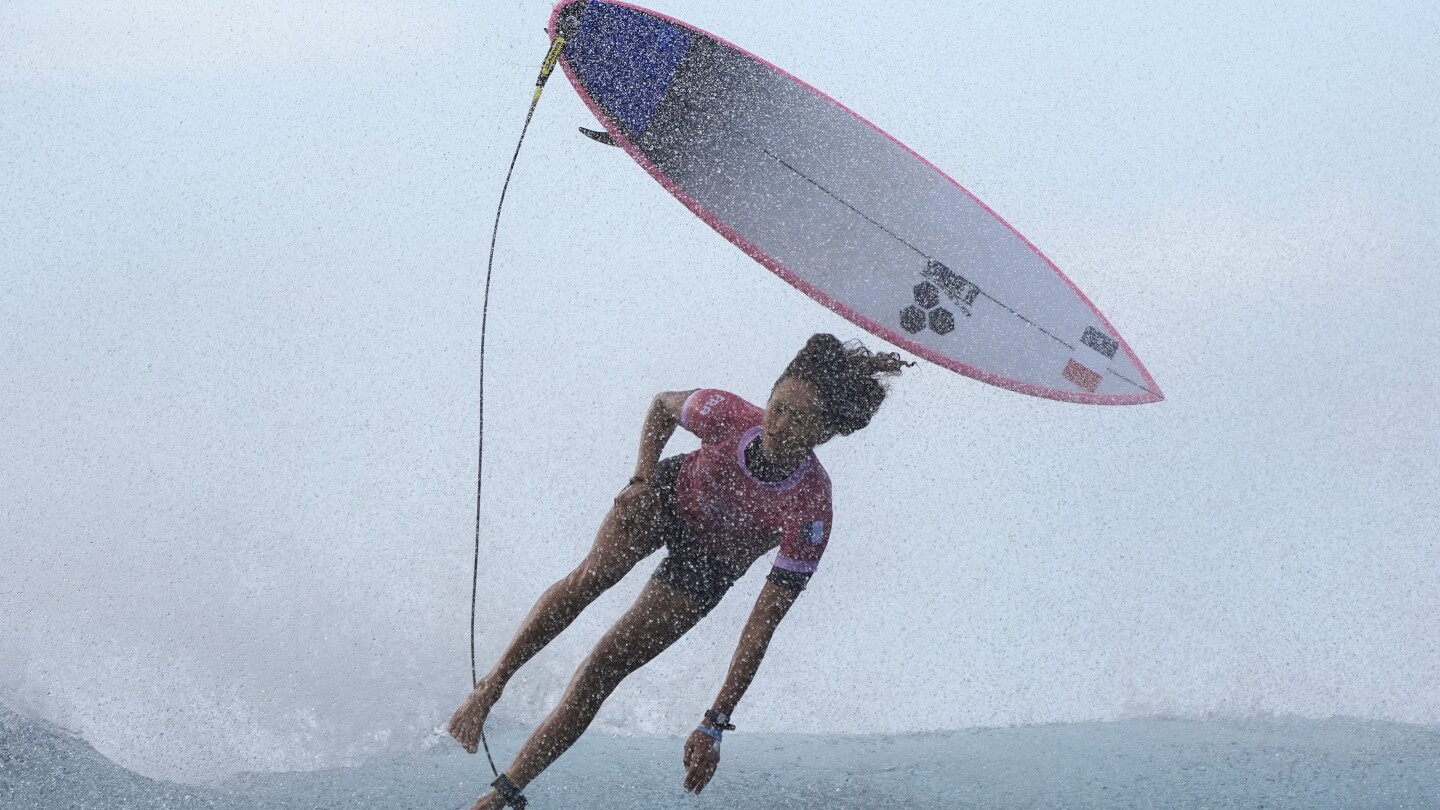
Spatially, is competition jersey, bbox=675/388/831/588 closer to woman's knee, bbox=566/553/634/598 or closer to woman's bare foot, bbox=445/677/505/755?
woman's knee, bbox=566/553/634/598

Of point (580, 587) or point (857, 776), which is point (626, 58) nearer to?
point (580, 587)

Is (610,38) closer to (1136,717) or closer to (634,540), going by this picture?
(634,540)

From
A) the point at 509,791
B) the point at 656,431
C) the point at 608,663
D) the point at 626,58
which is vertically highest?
the point at 626,58

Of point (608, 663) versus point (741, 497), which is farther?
point (608, 663)

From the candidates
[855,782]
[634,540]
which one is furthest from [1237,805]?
[634,540]

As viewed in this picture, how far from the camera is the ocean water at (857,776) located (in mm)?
5301

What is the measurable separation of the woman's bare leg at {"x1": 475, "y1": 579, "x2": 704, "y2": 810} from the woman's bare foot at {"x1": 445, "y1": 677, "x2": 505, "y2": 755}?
0.56 ft

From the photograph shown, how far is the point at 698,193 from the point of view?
424 centimetres

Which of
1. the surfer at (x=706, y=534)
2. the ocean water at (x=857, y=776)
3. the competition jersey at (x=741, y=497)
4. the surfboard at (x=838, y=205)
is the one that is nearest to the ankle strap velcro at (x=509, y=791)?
the surfer at (x=706, y=534)

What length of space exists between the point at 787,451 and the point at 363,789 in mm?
3378

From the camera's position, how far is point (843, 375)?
3.34 m

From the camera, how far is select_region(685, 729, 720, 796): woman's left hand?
3.39 m

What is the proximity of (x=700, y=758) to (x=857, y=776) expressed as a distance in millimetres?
Answer: 2696

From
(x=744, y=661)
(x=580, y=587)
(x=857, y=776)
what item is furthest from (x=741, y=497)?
(x=857, y=776)
